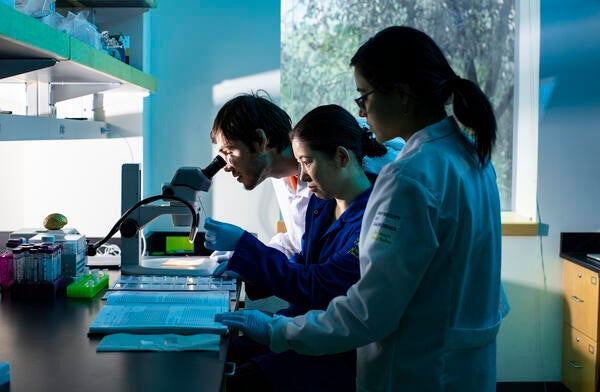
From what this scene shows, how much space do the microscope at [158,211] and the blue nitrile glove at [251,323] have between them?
2.35 feet

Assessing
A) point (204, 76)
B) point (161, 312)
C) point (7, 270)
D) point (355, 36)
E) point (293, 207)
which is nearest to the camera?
point (161, 312)

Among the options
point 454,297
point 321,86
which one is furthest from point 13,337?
point 321,86

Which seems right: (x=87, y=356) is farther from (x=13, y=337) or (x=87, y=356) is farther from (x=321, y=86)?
(x=321, y=86)

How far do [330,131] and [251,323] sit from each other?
2.05 feet

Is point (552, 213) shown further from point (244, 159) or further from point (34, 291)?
point (34, 291)

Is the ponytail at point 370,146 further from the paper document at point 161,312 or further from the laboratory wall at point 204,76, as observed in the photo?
the laboratory wall at point 204,76

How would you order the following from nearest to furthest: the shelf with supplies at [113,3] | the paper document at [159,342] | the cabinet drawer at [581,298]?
the paper document at [159,342]
the shelf with supplies at [113,3]
the cabinet drawer at [581,298]

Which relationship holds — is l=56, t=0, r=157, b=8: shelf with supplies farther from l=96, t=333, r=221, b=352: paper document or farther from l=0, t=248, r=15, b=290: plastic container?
l=96, t=333, r=221, b=352: paper document

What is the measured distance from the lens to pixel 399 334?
4.68 feet

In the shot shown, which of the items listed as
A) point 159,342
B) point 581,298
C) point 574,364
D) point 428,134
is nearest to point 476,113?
point 428,134

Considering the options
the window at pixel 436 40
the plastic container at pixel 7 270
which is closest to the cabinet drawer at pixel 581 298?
the window at pixel 436 40

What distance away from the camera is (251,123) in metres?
2.46

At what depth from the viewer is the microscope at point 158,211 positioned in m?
2.42

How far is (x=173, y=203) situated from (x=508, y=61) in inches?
94.9
